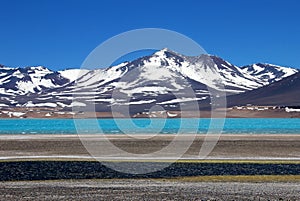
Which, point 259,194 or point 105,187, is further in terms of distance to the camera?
point 105,187

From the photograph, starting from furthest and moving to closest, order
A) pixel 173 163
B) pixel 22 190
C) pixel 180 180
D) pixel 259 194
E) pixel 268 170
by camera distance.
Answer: pixel 173 163 → pixel 268 170 → pixel 180 180 → pixel 22 190 → pixel 259 194

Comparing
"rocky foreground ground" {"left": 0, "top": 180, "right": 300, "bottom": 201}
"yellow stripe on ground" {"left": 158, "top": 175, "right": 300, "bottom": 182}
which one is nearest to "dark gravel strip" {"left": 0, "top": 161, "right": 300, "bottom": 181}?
"yellow stripe on ground" {"left": 158, "top": 175, "right": 300, "bottom": 182}

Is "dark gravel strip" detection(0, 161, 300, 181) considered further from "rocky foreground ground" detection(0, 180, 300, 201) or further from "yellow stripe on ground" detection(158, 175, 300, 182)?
"rocky foreground ground" detection(0, 180, 300, 201)

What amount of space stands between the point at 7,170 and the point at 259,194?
19304 millimetres

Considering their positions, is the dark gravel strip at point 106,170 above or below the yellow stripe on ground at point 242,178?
above

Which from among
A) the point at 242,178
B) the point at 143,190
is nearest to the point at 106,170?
the point at 242,178

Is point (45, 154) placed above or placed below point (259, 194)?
above

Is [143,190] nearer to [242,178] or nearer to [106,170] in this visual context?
[242,178]

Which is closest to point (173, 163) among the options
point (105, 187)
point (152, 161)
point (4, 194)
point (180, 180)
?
point (152, 161)

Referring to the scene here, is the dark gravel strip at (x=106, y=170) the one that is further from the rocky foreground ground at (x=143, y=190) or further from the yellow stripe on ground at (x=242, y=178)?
the rocky foreground ground at (x=143, y=190)

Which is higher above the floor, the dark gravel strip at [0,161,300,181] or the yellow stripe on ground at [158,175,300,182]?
the dark gravel strip at [0,161,300,181]

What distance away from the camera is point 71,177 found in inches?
1384

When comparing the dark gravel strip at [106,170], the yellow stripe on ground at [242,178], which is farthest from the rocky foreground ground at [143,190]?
the dark gravel strip at [106,170]

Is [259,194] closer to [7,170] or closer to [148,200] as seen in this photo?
[148,200]
